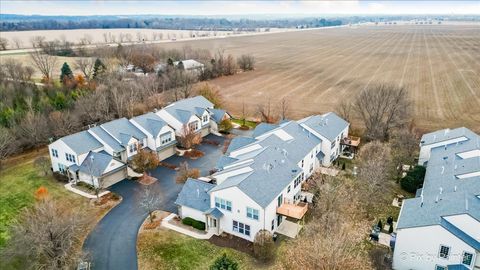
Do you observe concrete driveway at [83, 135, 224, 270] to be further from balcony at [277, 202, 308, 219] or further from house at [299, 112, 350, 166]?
house at [299, 112, 350, 166]

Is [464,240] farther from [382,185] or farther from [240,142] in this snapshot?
[240,142]

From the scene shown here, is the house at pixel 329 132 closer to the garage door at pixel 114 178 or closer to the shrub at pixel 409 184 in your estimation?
the shrub at pixel 409 184

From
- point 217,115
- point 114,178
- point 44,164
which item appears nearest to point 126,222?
point 114,178

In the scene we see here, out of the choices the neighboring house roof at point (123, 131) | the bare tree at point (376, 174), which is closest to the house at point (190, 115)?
the neighboring house roof at point (123, 131)

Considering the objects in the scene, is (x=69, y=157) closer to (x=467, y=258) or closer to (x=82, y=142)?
(x=82, y=142)

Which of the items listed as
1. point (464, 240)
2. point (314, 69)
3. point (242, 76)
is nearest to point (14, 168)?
point (464, 240)

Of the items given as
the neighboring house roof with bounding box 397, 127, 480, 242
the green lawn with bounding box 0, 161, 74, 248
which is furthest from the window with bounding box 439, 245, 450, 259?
the green lawn with bounding box 0, 161, 74, 248

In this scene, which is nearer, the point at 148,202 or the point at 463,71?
the point at 148,202

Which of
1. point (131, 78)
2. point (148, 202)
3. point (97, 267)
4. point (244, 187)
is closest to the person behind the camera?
point (97, 267)
